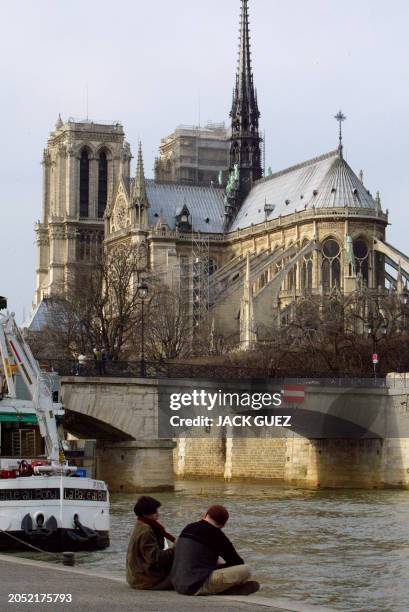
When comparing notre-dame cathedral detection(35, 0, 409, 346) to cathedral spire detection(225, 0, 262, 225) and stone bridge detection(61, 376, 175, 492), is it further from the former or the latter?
stone bridge detection(61, 376, 175, 492)

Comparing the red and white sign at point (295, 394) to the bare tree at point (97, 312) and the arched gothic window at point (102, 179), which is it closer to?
the bare tree at point (97, 312)

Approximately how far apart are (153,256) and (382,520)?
245ft

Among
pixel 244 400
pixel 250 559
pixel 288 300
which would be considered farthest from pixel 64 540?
pixel 288 300

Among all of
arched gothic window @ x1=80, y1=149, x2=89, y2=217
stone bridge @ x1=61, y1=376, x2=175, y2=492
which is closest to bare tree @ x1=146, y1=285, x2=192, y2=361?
stone bridge @ x1=61, y1=376, x2=175, y2=492

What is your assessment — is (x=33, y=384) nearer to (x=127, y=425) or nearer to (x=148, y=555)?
(x=127, y=425)

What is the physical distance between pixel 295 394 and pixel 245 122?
71.8 meters

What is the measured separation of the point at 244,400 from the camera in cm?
4931

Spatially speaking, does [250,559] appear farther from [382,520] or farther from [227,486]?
[227,486]

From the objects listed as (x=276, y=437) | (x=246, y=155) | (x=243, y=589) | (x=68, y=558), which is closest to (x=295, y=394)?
(x=276, y=437)

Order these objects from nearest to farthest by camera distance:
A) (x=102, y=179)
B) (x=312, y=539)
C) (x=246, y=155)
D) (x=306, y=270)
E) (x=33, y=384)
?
(x=312, y=539) < (x=33, y=384) < (x=306, y=270) < (x=246, y=155) < (x=102, y=179)

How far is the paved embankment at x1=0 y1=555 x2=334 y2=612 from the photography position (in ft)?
52.2

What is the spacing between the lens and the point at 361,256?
98812 millimetres

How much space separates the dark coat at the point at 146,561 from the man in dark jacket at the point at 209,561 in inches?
27.7

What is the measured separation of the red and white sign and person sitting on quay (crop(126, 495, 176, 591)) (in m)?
32.1
